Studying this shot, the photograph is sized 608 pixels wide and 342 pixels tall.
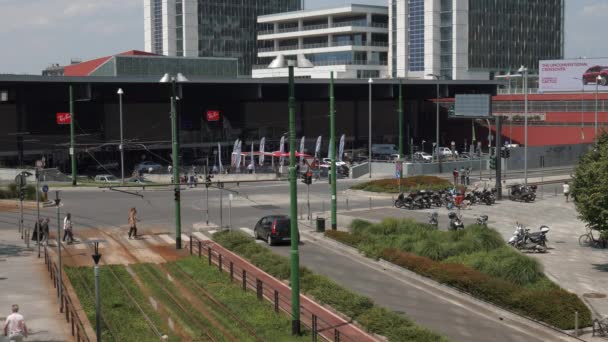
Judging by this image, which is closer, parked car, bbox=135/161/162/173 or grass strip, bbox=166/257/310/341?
grass strip, bbox=166/257/310/341

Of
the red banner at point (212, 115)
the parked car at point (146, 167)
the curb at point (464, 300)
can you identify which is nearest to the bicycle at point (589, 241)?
the curb at point (464, 300)

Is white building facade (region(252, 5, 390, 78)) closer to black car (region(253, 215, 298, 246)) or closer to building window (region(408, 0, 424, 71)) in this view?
building window (region(408, 0, 424, 71))

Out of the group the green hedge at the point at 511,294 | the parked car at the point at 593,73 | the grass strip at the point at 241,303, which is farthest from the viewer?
the parked car at the point at 593,73

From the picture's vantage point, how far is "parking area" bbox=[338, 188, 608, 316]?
28531 mm

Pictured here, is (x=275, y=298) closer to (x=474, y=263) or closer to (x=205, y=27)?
(x=474, y=263)

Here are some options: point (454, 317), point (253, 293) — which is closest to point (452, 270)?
point (454, 317)

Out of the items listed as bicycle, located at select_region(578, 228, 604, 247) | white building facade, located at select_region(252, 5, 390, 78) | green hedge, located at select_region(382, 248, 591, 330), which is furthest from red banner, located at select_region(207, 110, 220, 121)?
green hedge, located at select_region(382, 248, 591, 330)

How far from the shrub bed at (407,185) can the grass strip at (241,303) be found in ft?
98.6

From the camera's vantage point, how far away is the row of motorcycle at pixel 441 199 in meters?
50.9

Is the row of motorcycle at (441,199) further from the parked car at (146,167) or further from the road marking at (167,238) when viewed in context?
the parked car at (146,167)

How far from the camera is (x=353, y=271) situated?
31.1 metres

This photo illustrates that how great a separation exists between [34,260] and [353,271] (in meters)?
13.1

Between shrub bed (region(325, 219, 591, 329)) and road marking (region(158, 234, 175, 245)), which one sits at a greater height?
shrub bed (region(325, 219, 591, 329))

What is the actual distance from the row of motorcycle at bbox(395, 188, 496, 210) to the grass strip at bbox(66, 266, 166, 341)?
25.0 metres
